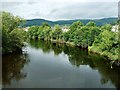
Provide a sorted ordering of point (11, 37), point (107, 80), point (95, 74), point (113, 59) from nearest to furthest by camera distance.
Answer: point (107, 80)
point (95, 74)
point (113, 59)
point (11, 37)

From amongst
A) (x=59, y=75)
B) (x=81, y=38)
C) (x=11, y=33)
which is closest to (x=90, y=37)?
(x=81, y=38)

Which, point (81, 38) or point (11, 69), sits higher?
point (81, 38)

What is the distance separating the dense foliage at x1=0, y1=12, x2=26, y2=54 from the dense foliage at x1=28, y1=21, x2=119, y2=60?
15.0m

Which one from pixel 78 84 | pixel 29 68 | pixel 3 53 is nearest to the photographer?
pixel 78 84

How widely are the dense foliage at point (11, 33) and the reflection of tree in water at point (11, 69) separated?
7.28 feet

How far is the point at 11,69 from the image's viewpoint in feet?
101

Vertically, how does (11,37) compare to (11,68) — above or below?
above

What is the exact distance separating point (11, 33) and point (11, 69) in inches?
468

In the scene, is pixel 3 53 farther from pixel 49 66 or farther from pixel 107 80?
pixel 107 80

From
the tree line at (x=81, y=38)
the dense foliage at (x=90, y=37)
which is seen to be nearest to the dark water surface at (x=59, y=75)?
the tree line at (x=81, y=38)

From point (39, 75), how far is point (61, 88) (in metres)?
5.70

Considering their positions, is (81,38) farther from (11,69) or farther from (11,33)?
(11,69)

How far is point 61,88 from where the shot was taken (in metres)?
23.5

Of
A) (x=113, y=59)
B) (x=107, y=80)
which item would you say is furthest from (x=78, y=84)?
(x=113, y=59)
